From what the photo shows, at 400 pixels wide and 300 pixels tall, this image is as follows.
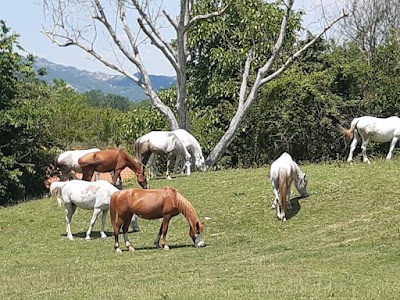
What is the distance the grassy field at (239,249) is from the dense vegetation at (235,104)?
640 centimetres

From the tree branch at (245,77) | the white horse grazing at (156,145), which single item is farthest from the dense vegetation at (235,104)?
the white horse grazing at (156,145)

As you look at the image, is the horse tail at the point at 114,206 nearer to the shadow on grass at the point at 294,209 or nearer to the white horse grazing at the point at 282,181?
the white horse grazing at the point at 282,181

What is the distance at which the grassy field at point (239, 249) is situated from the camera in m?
10.0

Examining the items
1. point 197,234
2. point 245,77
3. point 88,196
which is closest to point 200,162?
point 245,77

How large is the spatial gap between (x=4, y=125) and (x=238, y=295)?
20.3 metres

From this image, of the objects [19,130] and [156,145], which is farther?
[19,130]

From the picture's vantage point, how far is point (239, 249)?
565 inches

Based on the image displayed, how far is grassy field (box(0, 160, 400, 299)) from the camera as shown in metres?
10.0

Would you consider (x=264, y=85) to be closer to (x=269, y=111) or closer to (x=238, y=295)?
(x=269, y=111)

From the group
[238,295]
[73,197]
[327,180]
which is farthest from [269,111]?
[238,295]

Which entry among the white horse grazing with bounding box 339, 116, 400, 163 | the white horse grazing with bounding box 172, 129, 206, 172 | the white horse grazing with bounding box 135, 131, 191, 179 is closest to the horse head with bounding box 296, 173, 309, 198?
Answer: the white horse grazing with bounding box 339, 116, 400, 163

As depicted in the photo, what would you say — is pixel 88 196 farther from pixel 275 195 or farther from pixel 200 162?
pixel 200 162

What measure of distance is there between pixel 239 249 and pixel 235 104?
20398 mm

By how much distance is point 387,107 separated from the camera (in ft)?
102
